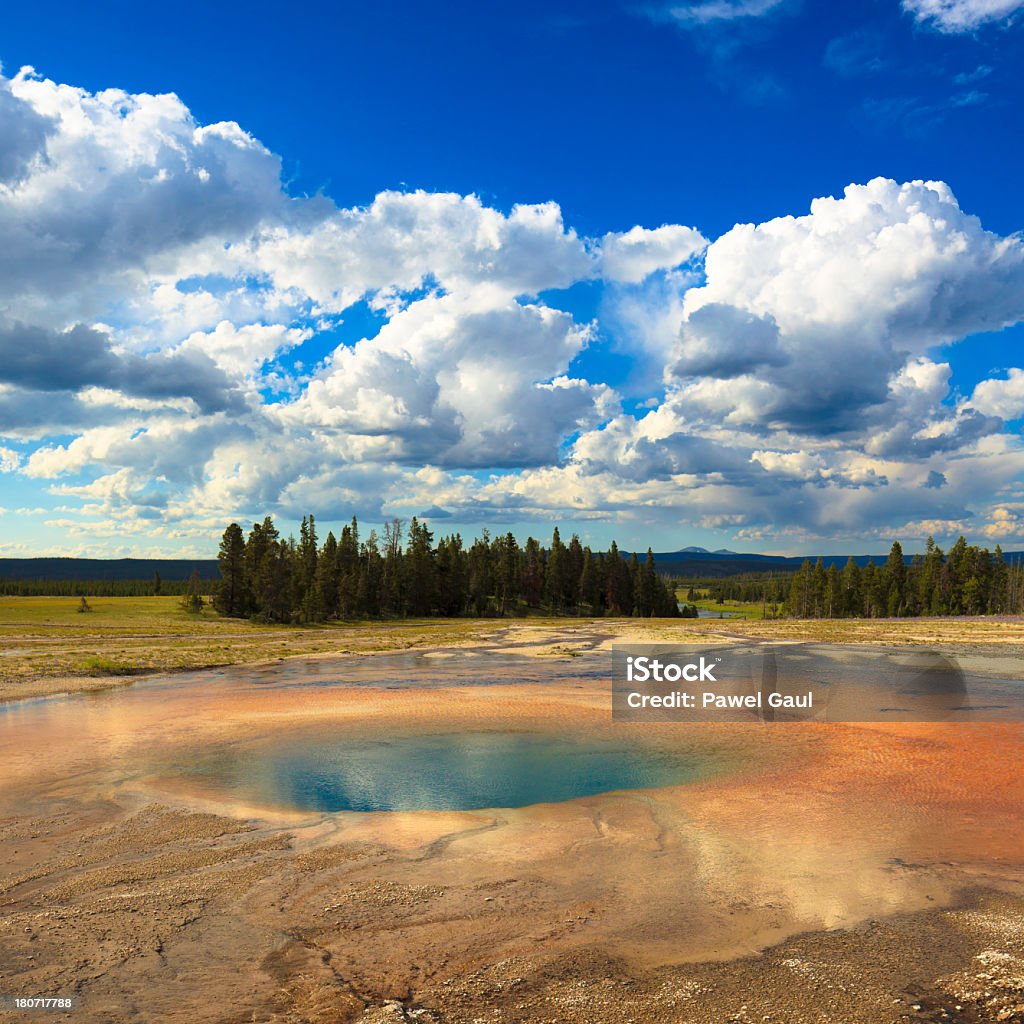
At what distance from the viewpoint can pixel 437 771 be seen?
59.8ft

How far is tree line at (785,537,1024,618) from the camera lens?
12456 centimetres

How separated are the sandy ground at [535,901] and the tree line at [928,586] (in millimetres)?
122566

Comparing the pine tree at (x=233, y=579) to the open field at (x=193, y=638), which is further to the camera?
the pine tree at (x=233, y=579)

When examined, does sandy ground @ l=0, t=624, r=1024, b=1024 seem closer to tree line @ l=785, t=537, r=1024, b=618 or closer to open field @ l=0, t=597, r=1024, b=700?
open field @ l=0, t=597, r=1024, b=700

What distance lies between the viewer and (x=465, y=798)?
15.7 metres

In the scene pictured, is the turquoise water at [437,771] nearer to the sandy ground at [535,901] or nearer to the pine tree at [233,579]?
the sandy ground at [535,901]

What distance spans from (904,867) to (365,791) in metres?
10.4

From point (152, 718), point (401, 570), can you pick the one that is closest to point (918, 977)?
point (152, 718)

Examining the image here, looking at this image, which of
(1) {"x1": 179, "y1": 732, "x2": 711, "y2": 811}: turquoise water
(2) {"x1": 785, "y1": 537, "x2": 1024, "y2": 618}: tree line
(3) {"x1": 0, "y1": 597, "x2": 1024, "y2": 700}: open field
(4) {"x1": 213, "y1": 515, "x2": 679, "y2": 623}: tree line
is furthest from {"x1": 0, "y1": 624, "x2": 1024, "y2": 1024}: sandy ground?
(2) {"x1": 785, "y1": 537, "x2": 1024, "y2": 618}: tree line

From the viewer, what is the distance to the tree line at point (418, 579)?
85.9m

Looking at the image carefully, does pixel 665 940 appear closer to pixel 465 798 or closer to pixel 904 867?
pixel 904 867

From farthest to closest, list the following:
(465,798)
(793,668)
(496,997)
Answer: (793,668)
(465,798)
(496,997)

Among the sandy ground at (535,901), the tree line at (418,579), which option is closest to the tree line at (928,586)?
the tree line at (418,579)

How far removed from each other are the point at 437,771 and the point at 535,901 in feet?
27.6
